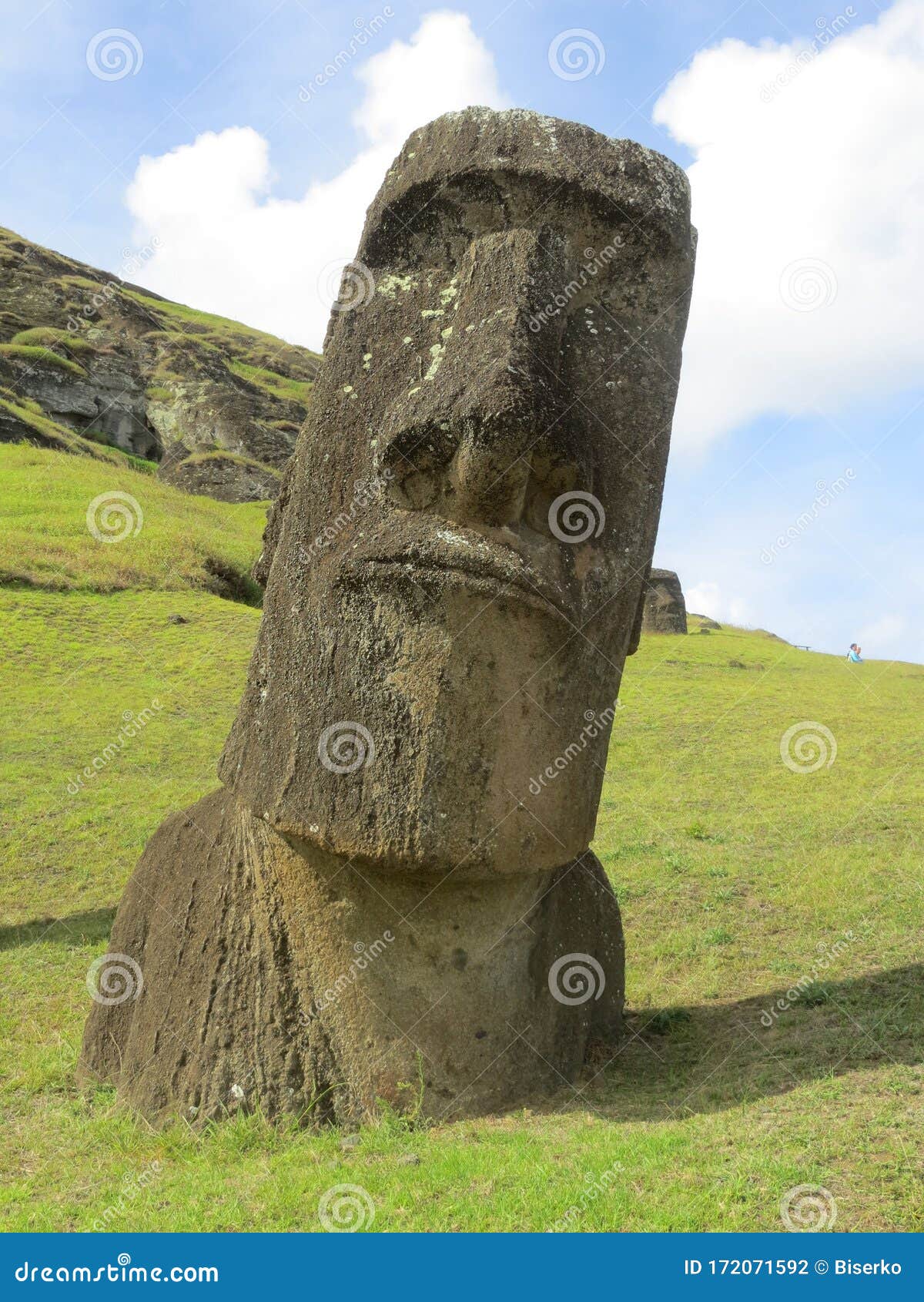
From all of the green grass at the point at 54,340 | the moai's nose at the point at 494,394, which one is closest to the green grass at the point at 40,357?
the green grass at the point at 54,340

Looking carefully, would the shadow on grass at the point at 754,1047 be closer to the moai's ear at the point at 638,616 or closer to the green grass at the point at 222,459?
the moai's ear at the point at 638,616

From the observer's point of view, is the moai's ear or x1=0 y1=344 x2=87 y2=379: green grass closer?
the moai's ear

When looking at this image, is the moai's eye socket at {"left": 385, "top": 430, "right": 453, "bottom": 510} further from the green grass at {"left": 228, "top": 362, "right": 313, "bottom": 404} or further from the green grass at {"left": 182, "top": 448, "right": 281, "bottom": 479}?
the green grass at {"left": 228, "top": 362, "right": 313, "bottom": 404}

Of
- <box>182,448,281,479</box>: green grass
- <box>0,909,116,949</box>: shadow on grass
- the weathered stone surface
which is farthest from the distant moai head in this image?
<box>182,448,281,479</box>: green grass

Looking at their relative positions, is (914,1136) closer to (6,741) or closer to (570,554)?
(570,554)

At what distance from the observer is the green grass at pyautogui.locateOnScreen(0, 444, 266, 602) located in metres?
20.5

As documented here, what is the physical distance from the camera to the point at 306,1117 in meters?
4.99

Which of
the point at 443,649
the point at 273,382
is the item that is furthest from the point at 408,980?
the point at 273,382

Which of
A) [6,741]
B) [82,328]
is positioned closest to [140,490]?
[6,741]

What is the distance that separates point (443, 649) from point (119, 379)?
45.1 m

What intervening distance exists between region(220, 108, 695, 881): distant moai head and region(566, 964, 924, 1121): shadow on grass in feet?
3.76

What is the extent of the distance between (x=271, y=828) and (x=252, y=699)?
0.61m

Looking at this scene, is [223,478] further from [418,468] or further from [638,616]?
[418,468]

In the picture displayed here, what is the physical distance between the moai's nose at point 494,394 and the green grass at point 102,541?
53.4 ft
